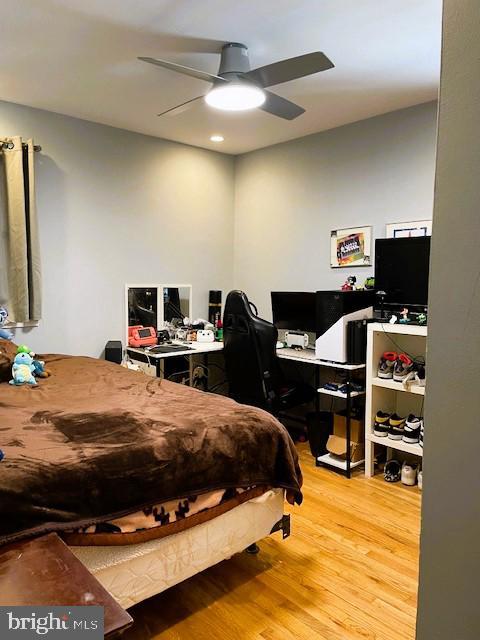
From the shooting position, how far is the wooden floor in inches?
70.5

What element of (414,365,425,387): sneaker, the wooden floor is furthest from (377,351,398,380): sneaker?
the wooden floor

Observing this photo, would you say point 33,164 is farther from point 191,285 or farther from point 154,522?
point 154,522

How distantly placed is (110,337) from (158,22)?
246 cm

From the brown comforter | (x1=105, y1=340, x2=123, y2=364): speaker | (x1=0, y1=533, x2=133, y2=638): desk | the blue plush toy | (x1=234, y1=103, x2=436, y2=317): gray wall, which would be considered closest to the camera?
(x1=0, y1=533, x2=133, y2=638): desk

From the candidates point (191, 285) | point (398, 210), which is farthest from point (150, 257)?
point (398, 210)

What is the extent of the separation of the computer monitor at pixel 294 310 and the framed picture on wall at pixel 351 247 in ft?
1.25

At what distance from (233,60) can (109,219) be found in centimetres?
186

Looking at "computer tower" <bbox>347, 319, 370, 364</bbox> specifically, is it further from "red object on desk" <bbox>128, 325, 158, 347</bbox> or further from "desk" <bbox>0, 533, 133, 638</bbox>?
"desk" <bbox>0, 533, 133, 638</bbox>

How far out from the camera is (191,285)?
15.0 ft

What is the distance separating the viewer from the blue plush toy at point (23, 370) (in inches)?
102

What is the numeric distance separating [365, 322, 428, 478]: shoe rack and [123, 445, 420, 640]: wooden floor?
471 mm

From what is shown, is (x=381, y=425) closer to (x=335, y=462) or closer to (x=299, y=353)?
(x=335, y=462)

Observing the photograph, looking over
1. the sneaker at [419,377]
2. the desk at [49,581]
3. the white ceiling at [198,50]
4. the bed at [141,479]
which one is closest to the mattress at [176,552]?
the bed at [141,479]

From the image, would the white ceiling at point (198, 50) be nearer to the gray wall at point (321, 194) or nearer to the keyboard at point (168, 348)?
the gray wall at point (321, 194)
